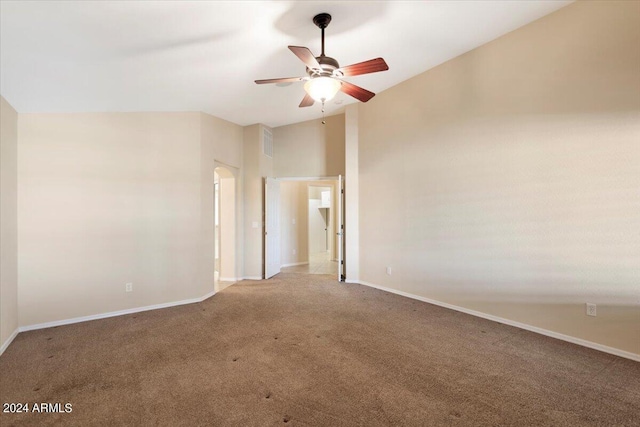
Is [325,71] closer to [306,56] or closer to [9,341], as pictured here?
[306,56]

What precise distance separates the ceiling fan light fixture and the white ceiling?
69cm

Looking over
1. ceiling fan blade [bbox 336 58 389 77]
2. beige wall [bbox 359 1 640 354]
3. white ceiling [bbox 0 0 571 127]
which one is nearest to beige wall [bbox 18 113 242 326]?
white ceiling [bbox 0 0 571 127]

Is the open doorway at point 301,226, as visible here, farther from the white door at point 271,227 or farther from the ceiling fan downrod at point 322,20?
the ceiling fan downrod at point 322,20

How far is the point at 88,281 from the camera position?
394cm

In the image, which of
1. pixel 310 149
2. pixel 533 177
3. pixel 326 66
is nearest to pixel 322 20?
pixel 326 66

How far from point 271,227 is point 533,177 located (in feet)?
15.4

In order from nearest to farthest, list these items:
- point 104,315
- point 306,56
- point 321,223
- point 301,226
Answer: point 306,56 → point 104,315 → point 301,226 → point 321,223

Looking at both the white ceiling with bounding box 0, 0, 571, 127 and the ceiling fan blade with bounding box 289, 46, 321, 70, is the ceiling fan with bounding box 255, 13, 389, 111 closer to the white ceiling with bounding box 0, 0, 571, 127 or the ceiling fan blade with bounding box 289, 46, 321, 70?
the ceiling fan blade with bounding box 289, 46, 321, 70

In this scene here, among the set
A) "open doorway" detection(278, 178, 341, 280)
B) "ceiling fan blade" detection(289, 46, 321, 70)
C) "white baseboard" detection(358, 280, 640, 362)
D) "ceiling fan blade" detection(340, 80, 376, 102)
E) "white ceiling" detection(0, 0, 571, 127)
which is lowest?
"white baseboard" detection(358, 280, 640, 362)

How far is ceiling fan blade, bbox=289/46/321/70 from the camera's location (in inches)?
91.3

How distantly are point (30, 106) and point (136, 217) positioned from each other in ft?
5.76

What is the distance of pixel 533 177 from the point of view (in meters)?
3.34

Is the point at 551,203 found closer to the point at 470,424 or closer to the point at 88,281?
the point at 470,424

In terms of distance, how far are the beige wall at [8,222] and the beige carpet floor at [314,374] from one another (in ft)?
1.06
